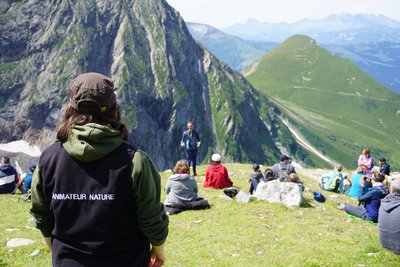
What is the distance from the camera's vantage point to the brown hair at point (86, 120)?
4398 mm

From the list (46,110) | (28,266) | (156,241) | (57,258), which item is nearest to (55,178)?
(57,258)

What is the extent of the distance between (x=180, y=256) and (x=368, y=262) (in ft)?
18.8

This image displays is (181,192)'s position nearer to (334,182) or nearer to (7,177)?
(7,177)

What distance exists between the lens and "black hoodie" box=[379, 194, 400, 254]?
1172 cm

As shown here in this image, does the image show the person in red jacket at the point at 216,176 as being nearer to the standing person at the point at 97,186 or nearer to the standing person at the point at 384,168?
the standing person at the point at 384,168

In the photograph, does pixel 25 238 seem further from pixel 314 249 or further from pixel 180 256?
pixel 314 249

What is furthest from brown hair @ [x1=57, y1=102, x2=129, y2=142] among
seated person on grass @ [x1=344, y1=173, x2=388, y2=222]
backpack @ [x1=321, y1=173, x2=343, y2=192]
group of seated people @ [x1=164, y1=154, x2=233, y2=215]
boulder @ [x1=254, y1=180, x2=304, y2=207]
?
backpack @ [x1=321, y1=173, x2=343, y2=192]

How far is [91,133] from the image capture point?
4203 millimetres

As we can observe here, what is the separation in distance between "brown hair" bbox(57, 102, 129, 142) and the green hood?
0.32 feet

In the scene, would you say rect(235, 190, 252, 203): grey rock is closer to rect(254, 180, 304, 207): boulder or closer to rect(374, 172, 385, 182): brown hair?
rect(254, 180, 304, 207): boulder

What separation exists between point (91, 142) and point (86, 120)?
35 centimetres

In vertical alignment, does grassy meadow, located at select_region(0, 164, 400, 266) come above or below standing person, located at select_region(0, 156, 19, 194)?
above

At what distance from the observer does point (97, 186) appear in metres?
4.28

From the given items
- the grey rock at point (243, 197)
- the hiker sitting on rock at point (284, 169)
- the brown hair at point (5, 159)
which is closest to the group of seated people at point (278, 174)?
the hiker sitting on rock at point (284, 169)
